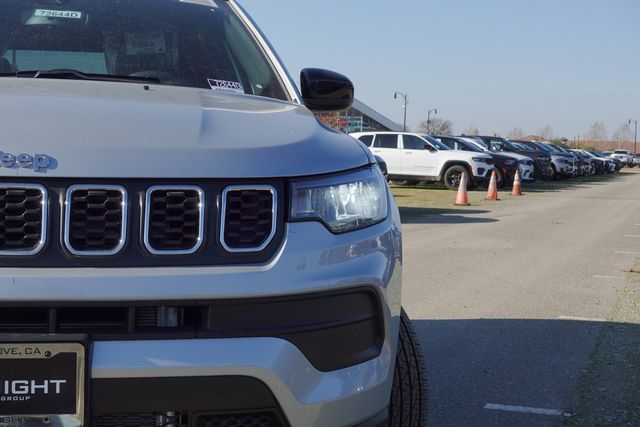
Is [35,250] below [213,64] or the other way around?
below

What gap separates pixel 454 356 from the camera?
15.8 feet

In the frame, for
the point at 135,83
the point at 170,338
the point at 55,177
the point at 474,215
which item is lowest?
the point at 474,215

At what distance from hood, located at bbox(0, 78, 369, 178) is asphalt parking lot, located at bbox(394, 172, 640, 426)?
178 cm

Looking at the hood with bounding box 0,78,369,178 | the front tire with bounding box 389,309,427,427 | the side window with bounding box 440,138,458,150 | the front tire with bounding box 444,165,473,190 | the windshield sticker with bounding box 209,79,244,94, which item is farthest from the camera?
the side window with bounding box 440,138,458,150

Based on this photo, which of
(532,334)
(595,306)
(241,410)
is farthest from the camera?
(595,306)

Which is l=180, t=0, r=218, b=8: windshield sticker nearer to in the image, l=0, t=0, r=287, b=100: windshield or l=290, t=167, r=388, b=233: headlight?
l=0, t=0, r=287, b=100: windshield

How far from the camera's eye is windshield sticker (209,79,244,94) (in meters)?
3.31

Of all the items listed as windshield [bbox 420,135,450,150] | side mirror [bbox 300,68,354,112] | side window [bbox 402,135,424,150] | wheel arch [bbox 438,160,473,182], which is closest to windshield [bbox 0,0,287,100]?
side mirror [bbox 300,68,354,112]

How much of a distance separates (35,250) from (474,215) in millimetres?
14125

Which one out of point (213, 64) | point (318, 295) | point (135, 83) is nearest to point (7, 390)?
point (318, 295)

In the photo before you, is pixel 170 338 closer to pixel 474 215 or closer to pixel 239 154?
pixel 239 154

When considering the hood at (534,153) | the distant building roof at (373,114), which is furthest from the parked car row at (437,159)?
the distant building roof at (373,114)

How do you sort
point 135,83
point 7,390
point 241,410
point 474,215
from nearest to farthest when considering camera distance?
point 7,390 < point 241,410 < point 135,83 < point 474,215

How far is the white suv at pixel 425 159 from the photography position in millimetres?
25156
